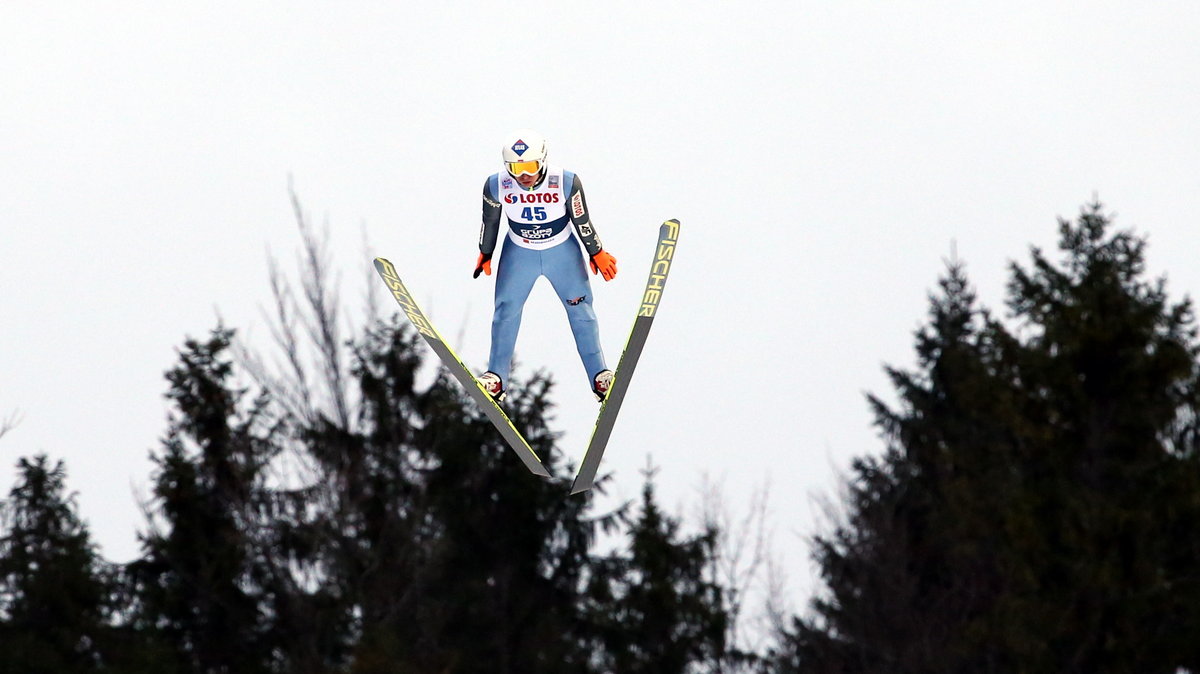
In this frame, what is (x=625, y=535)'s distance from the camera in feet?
106

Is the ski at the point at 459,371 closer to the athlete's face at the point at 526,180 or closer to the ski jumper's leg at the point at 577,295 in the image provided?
the ski jumper's leg at the point at 577,295

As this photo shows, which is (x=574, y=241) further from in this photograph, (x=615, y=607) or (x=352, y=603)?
(x=615, y=607)

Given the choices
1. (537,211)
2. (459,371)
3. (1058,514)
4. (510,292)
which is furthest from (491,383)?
(1058,514)

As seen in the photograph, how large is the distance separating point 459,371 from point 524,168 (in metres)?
1.70

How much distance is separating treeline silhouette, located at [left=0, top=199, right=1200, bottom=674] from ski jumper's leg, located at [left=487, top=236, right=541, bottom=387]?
360 inches

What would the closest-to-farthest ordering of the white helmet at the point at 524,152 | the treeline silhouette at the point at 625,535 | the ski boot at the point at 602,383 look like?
the white helmet at the point at 524,152 < the ski boot at the point at 602,383 < the treeline silhouette at the point at 625,535

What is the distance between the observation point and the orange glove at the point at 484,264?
11594 millimetres

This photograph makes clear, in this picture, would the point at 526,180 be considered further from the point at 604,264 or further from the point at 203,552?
the point at 203,552

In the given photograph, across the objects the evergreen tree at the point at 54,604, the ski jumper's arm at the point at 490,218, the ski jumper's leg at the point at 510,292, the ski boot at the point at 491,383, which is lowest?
the ski boot at the point at 491,383

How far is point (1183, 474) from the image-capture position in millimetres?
25094

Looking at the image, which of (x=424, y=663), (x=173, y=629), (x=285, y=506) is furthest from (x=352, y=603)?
(x=173, y=629)

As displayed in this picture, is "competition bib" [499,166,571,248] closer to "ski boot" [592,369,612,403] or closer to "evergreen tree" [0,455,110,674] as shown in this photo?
"ski boot" [592,369,612,403]

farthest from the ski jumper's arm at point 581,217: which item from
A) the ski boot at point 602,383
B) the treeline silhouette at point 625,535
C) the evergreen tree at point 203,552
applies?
the evergreen tree at point 203,552

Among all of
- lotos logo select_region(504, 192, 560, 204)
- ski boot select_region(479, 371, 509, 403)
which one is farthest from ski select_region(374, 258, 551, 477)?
lotos logo select_region(504, 192, 560, 204)
